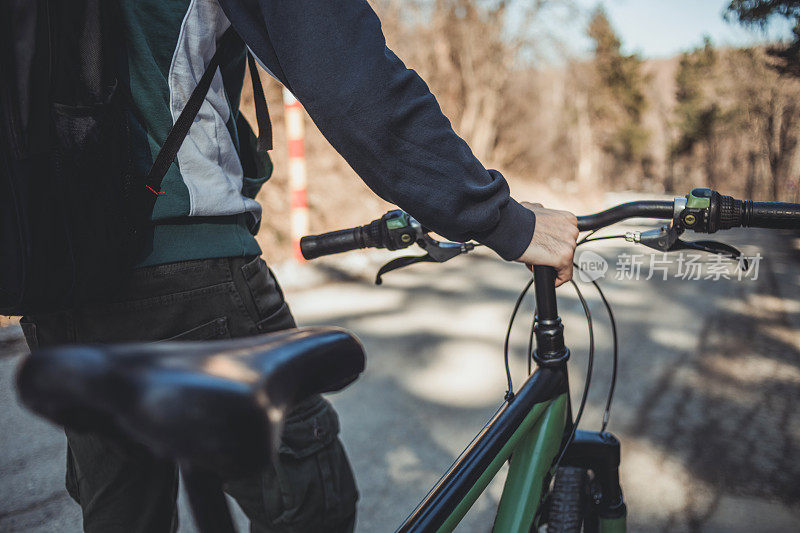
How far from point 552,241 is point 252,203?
676mm

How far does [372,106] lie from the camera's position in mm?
971

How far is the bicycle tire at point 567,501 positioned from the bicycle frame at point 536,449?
0.03 meters

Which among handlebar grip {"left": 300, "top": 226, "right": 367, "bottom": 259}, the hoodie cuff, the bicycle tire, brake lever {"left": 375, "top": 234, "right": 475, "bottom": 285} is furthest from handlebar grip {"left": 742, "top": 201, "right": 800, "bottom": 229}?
handlebar grip {"left": 300, "top": 226, "right": 367, "bottom": 259}

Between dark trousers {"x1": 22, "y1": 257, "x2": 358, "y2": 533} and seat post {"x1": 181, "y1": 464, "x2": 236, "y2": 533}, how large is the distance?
25.1 inches

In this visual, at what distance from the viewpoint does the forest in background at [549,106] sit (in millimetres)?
6191

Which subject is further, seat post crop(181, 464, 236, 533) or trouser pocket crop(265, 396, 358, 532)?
trouser pocket crop(265, 396, 358, 532)

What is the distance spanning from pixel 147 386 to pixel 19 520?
7.55ft

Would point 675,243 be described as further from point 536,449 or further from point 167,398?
point 167,398

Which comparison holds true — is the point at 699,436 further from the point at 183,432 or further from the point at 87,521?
the point at 183,432

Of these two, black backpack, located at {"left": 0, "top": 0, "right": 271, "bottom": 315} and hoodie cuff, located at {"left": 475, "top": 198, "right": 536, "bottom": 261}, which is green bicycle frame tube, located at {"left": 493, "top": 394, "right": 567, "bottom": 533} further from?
black backpack, located at {"left": 0, "top": 0, "right": 271, "bottom": 315}

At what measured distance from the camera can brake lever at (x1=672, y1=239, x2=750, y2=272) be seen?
4.24ft

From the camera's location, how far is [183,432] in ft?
1.47

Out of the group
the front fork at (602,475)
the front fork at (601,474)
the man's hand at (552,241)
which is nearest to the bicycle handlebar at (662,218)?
the man's hand at (552,241)

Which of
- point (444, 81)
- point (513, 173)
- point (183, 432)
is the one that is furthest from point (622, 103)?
point (183, 432)
